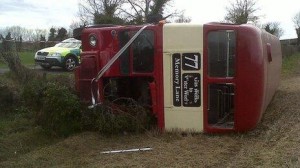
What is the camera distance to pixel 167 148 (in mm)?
6312

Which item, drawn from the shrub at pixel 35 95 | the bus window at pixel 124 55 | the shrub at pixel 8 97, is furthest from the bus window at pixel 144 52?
the shrub at pixel 8 97

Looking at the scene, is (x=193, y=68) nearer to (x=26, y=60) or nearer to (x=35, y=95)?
(x=35, y=95)

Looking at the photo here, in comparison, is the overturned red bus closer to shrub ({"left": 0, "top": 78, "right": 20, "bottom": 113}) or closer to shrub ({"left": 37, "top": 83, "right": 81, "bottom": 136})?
shrub ({"left": 37, "top": 83, "right": 81, "bottom": 136})

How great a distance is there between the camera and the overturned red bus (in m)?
6.79

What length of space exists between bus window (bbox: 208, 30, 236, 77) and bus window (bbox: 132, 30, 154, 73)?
0.92m

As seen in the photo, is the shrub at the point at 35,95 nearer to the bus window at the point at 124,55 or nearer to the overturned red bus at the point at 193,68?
the overturned red bus at the point at 193,68

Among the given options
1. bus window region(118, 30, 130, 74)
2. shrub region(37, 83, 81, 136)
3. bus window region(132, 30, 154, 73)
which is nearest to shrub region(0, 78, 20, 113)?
shrub region(37, 83, 81, 136)

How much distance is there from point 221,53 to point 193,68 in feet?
1.51

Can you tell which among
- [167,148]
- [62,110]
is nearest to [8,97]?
[62,110]

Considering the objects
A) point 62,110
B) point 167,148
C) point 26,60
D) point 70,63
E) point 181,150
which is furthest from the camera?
point 26,60

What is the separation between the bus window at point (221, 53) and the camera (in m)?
6.81

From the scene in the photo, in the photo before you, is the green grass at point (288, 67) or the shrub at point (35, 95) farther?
the green grass at point (288, 67)

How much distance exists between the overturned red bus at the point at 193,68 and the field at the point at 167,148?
1.00 ft

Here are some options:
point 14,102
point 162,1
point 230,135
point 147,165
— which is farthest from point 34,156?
point 162,1
